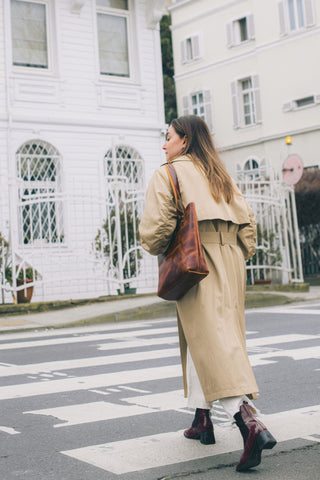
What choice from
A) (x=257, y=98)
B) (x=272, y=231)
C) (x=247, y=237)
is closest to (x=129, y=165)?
(x=272, y=231)

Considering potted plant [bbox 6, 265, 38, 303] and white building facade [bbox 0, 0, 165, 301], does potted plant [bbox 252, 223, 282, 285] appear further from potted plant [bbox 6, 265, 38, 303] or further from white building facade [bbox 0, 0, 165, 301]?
potted plant [bbox 6, 265, 38, 303]

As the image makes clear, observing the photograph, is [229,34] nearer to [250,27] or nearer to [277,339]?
[250,27]

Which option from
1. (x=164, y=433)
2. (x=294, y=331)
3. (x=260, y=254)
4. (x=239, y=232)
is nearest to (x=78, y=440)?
(x=164, y=433)

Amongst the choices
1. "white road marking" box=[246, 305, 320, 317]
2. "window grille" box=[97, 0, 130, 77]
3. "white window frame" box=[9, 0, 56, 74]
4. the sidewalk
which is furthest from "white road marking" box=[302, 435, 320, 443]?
"window grille" box=[97, 0, 130, 77]

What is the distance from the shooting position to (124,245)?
551 inches

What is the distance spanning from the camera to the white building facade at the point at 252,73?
26.2 metres

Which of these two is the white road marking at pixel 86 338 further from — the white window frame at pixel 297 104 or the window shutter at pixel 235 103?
the window shutter at pixel 235 103

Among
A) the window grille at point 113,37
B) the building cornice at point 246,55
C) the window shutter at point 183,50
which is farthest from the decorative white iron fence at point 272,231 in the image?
the window shutter at point 183,50

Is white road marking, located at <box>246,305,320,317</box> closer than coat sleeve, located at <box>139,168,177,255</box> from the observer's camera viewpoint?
No

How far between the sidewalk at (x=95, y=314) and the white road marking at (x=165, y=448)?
21.8 feet

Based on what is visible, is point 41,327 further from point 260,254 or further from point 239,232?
point 239,232

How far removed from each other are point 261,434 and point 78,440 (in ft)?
3.96

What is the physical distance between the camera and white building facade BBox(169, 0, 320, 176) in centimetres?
2625

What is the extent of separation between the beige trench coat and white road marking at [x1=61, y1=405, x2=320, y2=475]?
381mm
